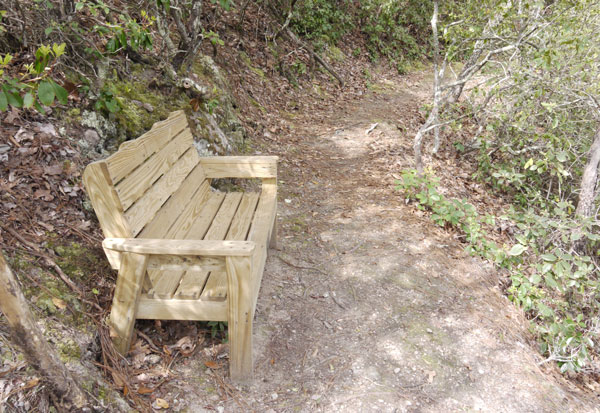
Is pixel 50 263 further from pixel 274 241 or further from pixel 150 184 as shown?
pixel 274 241

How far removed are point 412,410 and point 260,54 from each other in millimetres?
A: 8110

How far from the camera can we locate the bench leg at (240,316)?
2.19 meters

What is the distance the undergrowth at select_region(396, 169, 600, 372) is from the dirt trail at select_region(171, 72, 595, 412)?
8.5 inches

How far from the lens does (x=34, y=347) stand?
163cm

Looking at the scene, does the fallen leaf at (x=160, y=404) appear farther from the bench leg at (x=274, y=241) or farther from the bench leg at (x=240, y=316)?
the bench leg at (x=274, y=241)

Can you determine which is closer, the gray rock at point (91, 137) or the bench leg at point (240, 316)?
the bench leg at point (240, 316)

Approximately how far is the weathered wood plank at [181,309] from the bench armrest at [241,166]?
1.47 m

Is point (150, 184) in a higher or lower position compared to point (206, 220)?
higher

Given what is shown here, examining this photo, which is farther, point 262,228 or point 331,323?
point 331,323

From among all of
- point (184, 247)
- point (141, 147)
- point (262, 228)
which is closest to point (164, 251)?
point (184, 247)

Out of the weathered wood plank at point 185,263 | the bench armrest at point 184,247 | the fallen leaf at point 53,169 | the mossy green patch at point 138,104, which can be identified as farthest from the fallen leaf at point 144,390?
the mossy green patch at point 138,104

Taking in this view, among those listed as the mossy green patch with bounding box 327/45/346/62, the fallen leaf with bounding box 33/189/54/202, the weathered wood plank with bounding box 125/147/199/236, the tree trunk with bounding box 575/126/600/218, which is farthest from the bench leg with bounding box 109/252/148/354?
the mossy green patch with bounding box 327/45/346/62

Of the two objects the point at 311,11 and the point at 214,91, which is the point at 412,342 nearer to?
the point at 214,91

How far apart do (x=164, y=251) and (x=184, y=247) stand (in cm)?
11
